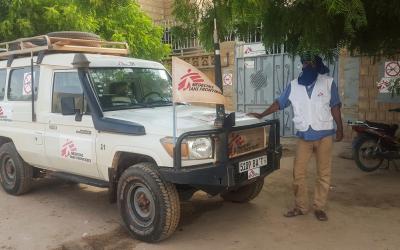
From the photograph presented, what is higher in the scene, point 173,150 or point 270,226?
point 173,150

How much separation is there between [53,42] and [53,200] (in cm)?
221

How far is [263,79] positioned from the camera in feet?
37.9

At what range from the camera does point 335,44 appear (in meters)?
5.62

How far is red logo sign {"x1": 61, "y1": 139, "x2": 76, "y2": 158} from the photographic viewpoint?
5471 millimetres

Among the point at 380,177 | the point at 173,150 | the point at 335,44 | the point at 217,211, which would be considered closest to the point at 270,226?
the point at 217,211

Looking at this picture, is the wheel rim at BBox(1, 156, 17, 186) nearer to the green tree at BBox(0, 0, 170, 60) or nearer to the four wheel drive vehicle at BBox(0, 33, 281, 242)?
the four wheel drive vehicle at BBox(0, 33, 281, 242)

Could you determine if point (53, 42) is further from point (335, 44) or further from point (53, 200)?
point (335, 44)

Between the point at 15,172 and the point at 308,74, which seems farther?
the point at 15,172

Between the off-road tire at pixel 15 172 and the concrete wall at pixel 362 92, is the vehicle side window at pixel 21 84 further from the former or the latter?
the concrete wall at pixel 362 92

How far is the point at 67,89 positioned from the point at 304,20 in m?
2.96

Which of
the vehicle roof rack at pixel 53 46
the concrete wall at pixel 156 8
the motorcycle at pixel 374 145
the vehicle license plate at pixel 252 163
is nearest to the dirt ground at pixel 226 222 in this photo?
the motorcycle at pixel 374 145

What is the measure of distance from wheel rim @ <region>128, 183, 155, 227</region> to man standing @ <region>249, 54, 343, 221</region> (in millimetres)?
1688

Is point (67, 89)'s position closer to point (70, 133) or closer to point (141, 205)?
point (70, 133)

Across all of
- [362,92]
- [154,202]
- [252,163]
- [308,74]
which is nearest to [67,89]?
[154,202]
